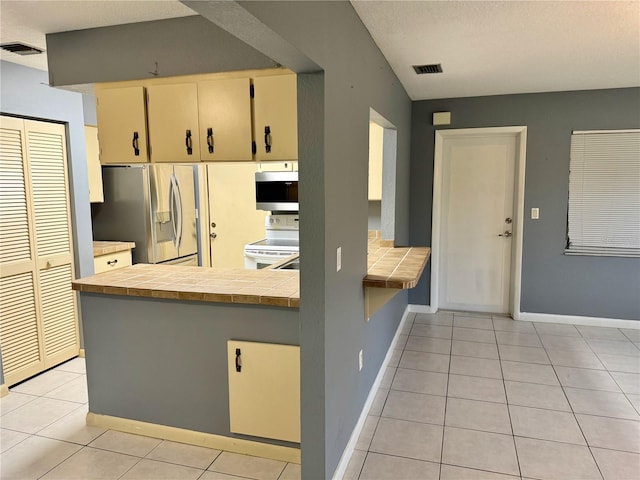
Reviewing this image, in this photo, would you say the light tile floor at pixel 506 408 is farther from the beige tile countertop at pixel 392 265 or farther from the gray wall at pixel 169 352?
the beige tile countertop at pixel 392 265

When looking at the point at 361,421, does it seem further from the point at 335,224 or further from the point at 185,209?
the point at 185,209

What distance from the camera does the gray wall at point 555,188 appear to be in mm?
4133

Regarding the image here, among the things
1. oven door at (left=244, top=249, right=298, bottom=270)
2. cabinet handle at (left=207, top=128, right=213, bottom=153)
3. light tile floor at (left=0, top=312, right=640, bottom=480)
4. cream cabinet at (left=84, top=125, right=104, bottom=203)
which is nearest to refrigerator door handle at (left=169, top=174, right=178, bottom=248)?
cream cabinet at (left=84, top=125, right=104, bottom=203)

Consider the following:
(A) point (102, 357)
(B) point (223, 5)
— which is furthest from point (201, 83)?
(A) point (102, 357)

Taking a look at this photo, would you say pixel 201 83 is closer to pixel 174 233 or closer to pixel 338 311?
pixel 338 311

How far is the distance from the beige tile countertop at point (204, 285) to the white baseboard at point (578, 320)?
298 cm

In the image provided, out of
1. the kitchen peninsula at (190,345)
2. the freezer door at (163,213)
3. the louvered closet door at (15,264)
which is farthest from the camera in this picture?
the freezer door at (163,213)

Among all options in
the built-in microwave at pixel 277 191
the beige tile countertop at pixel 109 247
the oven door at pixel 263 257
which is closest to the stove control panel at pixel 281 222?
the built-in microwave at pixel 277 191

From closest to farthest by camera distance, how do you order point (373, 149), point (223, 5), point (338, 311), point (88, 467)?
point (223, 5) < point (338, 311) < point (88, 467) < point (373, 149)

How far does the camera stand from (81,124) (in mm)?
3584

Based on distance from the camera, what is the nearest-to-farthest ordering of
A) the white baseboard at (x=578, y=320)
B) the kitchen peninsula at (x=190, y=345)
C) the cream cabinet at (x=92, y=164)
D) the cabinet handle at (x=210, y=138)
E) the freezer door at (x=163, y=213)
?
the kitchen peninsula at (x=190, y=345), the cabinet handle at (x=210, y=138), the cream cabinet at (x=92, y=164), the white baseboard at (x=578, y=320), the freezer door at (x=163, y=213)

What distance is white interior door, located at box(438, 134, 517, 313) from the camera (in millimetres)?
4559

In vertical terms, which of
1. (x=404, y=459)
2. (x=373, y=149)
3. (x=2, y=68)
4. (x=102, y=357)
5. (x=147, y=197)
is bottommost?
(x=404, y=459)

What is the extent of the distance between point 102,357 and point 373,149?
2613mm
